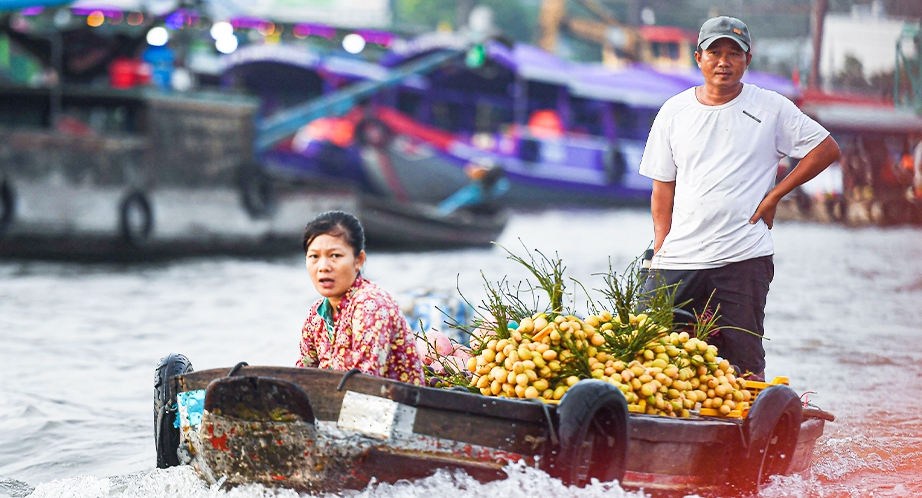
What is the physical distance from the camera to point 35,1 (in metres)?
14.7

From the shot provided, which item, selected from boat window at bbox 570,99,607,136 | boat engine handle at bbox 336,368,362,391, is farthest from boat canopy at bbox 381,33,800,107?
boat engine handle at bbox 336,368,362,391

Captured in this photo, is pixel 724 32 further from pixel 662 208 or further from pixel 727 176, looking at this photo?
pixel 662 208

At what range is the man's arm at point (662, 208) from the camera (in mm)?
4664

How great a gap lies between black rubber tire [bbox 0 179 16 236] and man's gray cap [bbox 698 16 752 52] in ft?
40.7

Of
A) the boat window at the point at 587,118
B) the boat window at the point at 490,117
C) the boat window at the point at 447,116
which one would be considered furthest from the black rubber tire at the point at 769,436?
the boat window at the point at 587,118

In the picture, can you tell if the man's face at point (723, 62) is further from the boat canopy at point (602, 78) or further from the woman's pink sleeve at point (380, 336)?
the boat canopy at point (602, 78)

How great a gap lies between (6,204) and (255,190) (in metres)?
4.11

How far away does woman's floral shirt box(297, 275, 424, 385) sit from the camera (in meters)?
3.75

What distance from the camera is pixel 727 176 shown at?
4.40 metres

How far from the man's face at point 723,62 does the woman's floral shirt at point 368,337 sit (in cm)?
162

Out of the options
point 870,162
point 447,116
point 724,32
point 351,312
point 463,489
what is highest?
point 447,116

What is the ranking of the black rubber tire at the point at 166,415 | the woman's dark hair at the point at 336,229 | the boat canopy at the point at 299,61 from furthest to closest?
the boat canopy at the point at 299,61 < the black rubber tire at the point at 166,415 < the woman's dark hair at the point at 336,229

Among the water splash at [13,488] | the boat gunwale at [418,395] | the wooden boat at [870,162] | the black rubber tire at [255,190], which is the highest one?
the wooden boat at [870,162]

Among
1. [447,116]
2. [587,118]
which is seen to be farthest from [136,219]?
[587,118]
